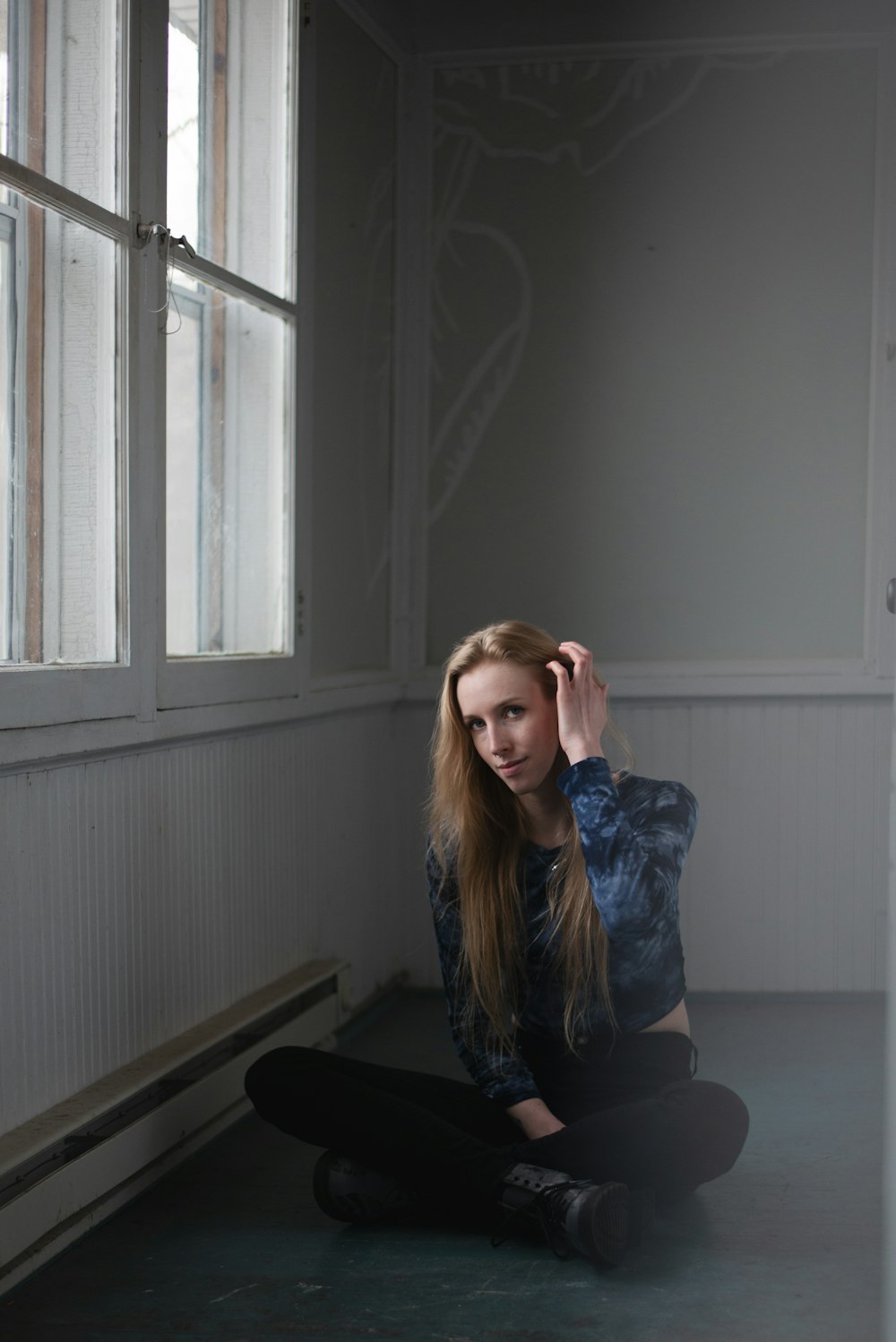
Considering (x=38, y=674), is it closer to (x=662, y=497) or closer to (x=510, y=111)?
(x=662, y=497)

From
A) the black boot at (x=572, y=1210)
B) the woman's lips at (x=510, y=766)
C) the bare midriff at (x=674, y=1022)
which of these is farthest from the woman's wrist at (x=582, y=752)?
the black boot at (x=572, y=1210)

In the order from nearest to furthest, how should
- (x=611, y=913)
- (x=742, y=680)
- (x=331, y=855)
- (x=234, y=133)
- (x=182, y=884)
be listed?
(x=611, y=913)
(x=182, y=884)
(x=234, y=133)
(x=331, y=855)
(x=742, y=680)

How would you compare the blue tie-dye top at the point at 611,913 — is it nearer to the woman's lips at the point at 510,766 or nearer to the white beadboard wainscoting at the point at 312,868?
the woman's lips at the point at 510,766

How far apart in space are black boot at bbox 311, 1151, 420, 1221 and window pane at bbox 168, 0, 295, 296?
60.6 inches

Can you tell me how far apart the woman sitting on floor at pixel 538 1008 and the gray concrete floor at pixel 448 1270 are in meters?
0.07

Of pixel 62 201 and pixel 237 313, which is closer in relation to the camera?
pixel 62 201

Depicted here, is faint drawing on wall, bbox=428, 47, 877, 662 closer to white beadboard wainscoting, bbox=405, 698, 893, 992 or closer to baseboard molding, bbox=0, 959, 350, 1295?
white beadboard wainscoting, bbox=405, 698, 893, 992

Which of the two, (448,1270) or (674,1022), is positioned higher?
(674,1022)

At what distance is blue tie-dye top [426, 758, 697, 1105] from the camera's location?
6.39 feet

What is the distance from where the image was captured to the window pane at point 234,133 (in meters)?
2.51

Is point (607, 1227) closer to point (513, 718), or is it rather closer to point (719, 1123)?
point (719, 1123)

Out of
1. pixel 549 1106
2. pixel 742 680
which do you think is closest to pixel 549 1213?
pixel 549 1106

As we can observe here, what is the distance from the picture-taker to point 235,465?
276cm

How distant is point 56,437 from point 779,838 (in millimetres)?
2155
